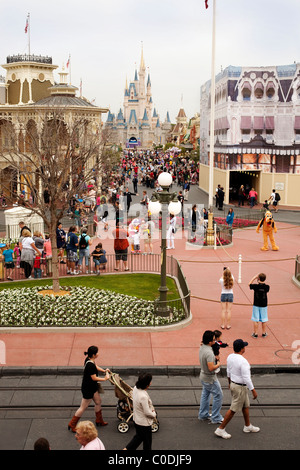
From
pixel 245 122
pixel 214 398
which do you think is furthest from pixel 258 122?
pixel 214 398

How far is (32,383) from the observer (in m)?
9.88

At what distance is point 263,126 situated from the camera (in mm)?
36844

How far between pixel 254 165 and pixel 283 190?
2.84 meters

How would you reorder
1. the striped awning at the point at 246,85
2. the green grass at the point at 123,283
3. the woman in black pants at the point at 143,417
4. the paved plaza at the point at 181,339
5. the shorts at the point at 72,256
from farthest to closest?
the striped awning at the point at 246,85 → the shorts at the point at 72,256 → the green grass at the point at 123,283 → the paved plaza at the point at 181,339 → the woman in black pants at the point at 143,417

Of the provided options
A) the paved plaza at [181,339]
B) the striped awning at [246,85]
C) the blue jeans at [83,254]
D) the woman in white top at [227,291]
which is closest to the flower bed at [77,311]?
the paved plaza at [181,339]

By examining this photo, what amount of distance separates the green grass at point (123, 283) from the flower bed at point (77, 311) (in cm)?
121

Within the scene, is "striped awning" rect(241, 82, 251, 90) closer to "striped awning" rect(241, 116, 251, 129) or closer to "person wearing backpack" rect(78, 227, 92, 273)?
"striped awning" rect(241, 116, 251, 129)

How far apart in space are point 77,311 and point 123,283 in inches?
140

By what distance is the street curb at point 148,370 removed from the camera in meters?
10.3

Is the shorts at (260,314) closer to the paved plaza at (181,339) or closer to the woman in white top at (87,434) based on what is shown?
the paved plaza at (181,339)

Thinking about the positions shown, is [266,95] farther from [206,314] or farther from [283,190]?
[206,314]

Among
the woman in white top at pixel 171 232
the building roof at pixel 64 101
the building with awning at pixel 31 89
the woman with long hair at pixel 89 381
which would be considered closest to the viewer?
the woman with long hair at pixel 89 381

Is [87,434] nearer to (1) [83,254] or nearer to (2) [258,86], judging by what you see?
(1) [83,254]

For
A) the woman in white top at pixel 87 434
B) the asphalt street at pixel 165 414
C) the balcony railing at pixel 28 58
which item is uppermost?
the balcony railing at pixel 28 58
